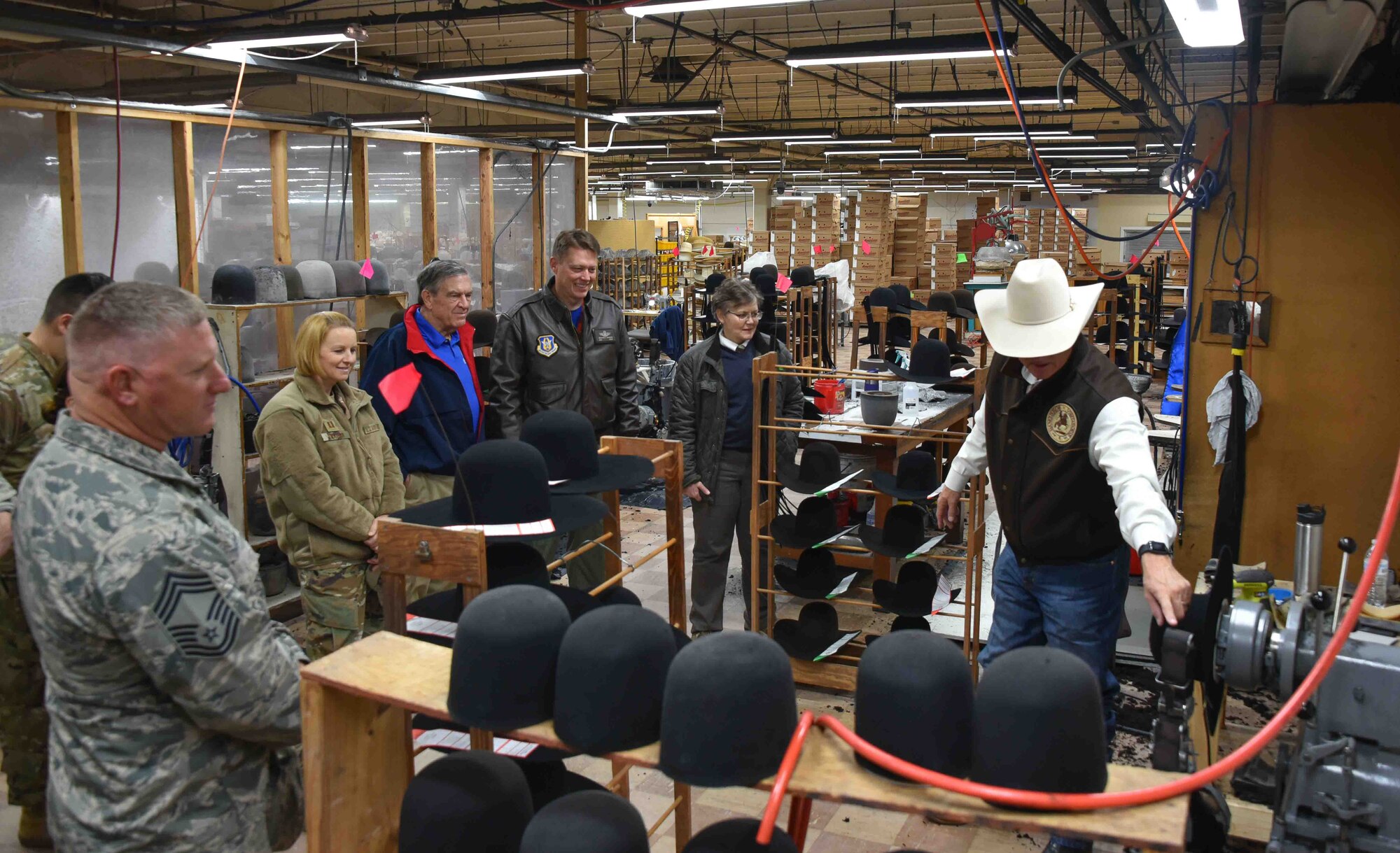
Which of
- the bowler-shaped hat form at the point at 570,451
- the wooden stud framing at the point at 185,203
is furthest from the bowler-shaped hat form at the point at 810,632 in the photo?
the wooden stud framing at the point at 185,203

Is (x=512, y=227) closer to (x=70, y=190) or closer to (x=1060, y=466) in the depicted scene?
(x=70, y=190)

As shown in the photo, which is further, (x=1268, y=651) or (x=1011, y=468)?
(x=1011, y=468)

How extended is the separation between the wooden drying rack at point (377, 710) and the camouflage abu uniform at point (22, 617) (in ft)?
4.71

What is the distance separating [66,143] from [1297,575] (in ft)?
21.4

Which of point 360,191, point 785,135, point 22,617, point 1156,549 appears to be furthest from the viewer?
point 785,135

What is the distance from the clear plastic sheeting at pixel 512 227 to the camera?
10.5 m

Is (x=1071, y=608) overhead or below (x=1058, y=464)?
below

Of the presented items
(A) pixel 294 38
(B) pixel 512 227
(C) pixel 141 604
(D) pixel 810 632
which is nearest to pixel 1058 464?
(D) pixel 810 632

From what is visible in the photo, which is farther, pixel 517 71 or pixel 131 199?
pixel 517 71

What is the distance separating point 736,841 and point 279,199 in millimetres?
7025

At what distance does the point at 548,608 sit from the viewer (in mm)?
1837

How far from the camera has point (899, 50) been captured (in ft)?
24.0

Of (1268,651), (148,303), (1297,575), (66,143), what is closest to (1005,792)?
(1268,651)

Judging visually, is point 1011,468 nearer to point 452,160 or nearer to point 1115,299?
point 452,160
